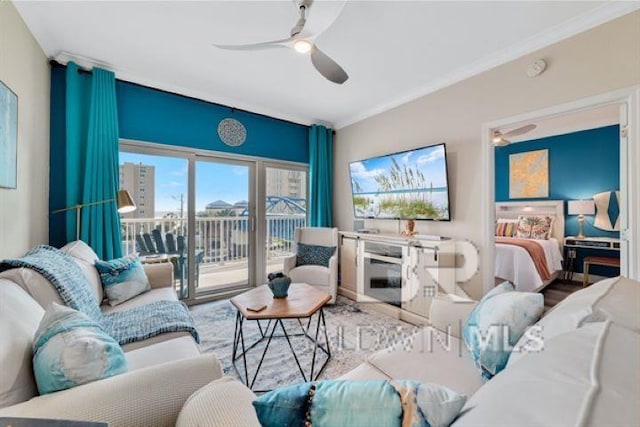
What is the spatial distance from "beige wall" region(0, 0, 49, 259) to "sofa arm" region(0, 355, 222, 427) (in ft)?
4.98

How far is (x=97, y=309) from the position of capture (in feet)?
5.42

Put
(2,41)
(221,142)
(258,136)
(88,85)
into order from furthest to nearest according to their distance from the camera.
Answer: (258,136) < (221,142) < (88,85) < (2,41)

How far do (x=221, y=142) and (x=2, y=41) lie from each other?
77.1 inches

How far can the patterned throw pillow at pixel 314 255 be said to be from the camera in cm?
351

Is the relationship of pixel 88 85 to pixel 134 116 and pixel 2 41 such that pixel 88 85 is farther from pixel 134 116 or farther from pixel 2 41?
pixel 2 41

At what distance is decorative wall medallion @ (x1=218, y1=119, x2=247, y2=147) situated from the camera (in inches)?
136

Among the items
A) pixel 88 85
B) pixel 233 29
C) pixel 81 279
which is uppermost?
pixel 233 29

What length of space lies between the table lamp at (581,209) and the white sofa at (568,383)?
411 cm

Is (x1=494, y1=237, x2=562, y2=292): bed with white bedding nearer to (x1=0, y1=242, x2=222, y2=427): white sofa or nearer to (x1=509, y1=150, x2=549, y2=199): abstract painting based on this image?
(x1=509, y1=150, x2=549, y2=199): abstract painting

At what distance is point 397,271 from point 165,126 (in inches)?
125

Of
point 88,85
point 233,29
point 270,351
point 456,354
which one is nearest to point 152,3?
point 233,29

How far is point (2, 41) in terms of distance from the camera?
163 cm

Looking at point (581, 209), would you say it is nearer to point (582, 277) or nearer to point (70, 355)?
point (582, 277)

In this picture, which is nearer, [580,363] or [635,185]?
[580,363]
